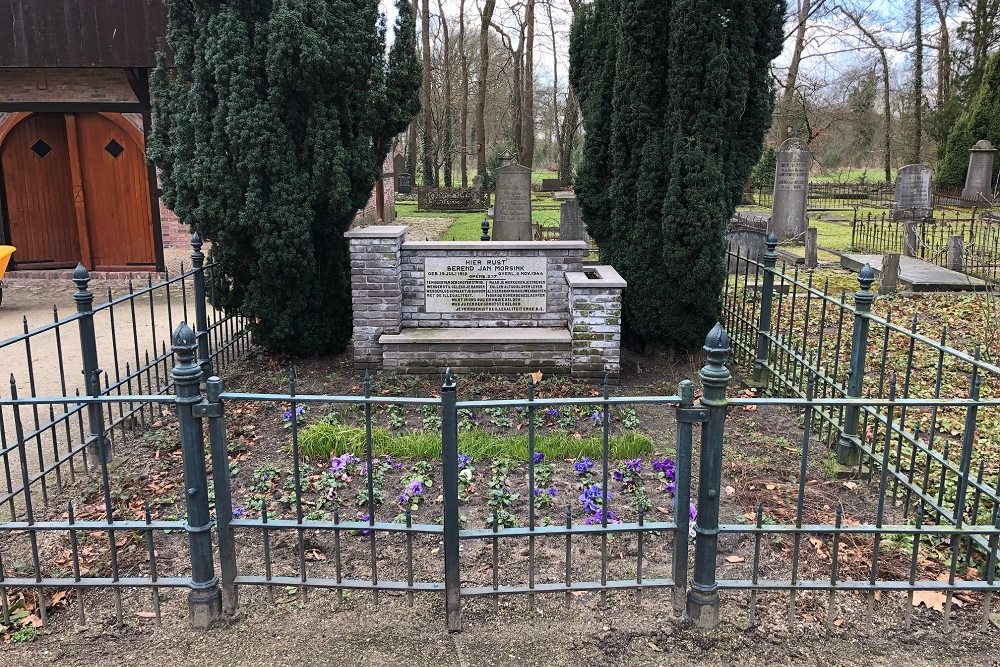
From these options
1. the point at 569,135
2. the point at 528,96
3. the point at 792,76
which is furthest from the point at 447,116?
the point at 792,76

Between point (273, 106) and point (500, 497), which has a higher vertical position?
point (273, 106)

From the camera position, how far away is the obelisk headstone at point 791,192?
17312 millimetres

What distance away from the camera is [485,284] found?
7191 millimetres

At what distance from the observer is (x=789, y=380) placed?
244 inches

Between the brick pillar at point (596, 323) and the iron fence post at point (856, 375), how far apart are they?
6.83ft

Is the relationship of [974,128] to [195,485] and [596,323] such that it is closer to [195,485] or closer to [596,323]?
[596,323]

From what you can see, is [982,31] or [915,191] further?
[982,31]

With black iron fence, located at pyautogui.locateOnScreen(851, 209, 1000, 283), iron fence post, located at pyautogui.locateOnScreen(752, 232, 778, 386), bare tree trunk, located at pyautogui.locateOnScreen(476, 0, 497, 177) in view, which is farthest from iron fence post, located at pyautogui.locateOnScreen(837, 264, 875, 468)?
bare tree trunk, located at pyautogui.locateOnScreen(476, 0, 497, 177)

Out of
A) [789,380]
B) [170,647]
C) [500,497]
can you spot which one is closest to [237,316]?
[500,497]

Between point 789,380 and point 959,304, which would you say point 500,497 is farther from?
point 959,304

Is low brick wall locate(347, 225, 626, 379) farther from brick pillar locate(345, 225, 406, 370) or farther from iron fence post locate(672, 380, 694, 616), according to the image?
iron fence post locate(672, 380, 694, 616)

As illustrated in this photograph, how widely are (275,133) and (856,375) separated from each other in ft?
16.2

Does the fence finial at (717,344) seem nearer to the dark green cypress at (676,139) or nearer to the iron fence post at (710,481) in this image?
the iron fence post at (710,481)

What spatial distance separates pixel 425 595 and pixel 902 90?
42987 millimetres
